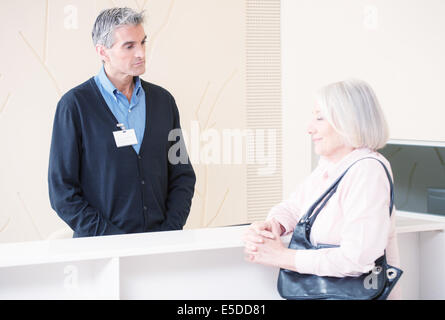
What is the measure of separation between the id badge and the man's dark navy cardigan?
2 centimetres

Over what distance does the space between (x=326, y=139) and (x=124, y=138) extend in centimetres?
112

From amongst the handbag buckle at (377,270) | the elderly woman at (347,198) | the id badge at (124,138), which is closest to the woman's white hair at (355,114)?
the elderly woman at (347,198)

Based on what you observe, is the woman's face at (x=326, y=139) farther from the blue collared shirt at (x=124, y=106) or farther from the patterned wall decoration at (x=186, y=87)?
the patterned wall decoration at (x=186, y=87)

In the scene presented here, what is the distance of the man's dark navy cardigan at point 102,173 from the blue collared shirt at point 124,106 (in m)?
0.04

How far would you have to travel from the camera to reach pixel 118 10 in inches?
106

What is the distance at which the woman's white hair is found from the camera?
1725mm

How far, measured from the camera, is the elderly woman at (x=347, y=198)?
163cm

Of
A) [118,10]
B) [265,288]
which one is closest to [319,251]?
[265,288]

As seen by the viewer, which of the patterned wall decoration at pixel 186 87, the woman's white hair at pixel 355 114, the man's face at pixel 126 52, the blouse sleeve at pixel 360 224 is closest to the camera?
the blouse sleeve at pixel 360 224

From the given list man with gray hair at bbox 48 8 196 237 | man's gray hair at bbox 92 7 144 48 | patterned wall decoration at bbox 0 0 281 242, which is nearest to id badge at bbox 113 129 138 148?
man with gray hair at bbox 48 8 196 237

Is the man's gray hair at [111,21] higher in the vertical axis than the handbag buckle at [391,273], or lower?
higher
